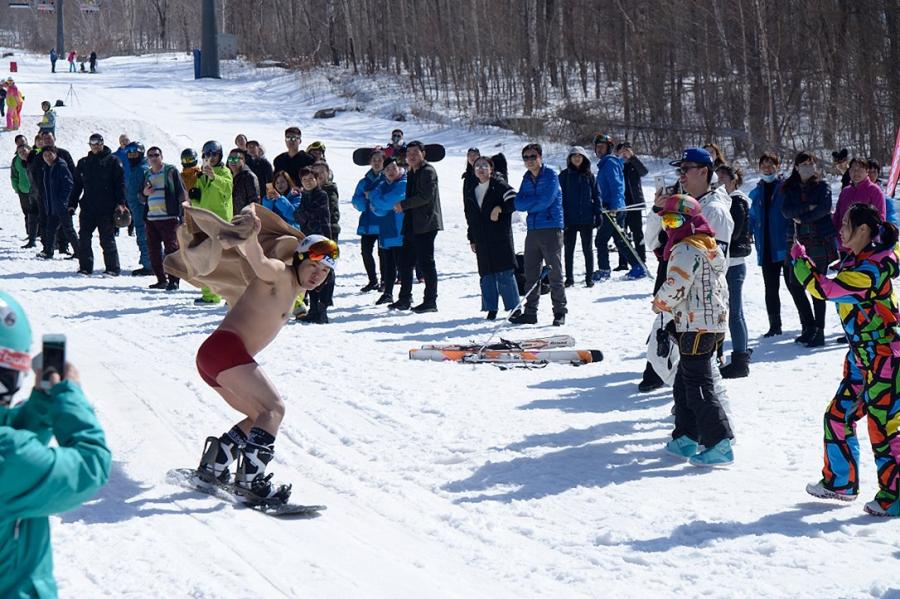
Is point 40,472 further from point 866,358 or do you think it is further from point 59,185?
point 59,185

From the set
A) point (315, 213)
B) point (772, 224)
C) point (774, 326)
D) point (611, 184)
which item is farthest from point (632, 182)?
Answer: point (315, 213)

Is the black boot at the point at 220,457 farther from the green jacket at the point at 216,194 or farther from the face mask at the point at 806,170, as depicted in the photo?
the green jacket at the point at 216,194

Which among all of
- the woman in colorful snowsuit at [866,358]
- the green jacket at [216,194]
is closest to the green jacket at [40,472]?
the woman in colorful snowsuit at [866,358]

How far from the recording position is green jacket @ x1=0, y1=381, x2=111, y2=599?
2775 mm

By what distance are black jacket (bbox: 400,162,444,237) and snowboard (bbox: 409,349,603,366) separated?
9.27ft

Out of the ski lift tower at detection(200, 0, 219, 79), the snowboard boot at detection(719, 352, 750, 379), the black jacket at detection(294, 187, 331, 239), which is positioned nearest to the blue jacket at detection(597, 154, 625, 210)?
the black jacket at detection(294, 187, 331, 239)

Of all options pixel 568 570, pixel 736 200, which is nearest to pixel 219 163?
pixel 736 200

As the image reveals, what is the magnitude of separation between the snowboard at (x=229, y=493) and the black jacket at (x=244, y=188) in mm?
7500

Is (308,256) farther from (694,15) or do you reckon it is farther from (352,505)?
(694,15)

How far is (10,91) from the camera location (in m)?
32.9

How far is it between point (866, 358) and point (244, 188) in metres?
9.52

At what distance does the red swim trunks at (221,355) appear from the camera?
627 cm

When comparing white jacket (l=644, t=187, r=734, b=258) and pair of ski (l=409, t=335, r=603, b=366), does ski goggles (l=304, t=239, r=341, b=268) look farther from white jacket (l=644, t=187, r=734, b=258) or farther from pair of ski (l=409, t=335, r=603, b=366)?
pair of ski (l=409, t=335, r=603, b=366)

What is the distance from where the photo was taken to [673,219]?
699 cm
